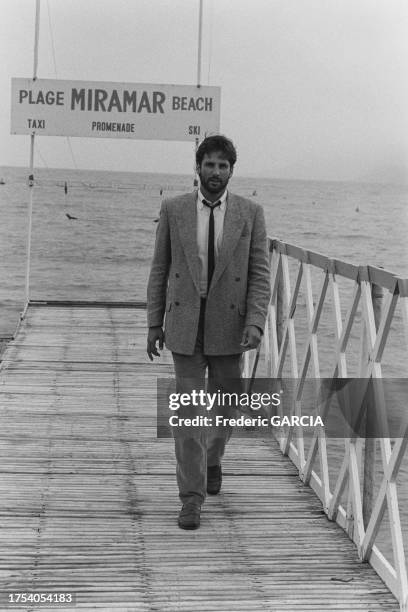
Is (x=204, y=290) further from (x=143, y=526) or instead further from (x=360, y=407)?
(x=143, y=526)

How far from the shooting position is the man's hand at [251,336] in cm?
474

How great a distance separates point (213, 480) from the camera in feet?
17.2

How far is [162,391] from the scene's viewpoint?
8.01 m

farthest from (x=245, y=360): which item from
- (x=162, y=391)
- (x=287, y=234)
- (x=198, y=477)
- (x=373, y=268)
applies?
(x=287, y=234)

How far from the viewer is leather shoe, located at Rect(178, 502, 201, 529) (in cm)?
470

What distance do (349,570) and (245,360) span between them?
3.38 meters

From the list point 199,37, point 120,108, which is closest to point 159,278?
point 120,108

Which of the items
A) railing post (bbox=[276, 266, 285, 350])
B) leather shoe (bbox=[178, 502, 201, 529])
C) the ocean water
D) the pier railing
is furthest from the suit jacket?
the ocean water

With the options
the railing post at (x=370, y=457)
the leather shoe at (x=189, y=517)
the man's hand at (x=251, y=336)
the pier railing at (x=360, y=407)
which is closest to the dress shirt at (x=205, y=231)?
the man's hand at (x=251, y=336)

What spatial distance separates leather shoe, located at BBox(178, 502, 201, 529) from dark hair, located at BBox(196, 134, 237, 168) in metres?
1.58

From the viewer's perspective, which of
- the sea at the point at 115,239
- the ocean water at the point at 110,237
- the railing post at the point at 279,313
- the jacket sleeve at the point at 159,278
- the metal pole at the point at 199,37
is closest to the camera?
the jacket sleeve at the point at 159,278

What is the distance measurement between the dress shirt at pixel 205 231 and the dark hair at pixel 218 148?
19 cm

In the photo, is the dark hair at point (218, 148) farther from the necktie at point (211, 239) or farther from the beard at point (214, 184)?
the necktie at point (211, 239)

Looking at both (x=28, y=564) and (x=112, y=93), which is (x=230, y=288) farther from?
(x=112, y=93)
